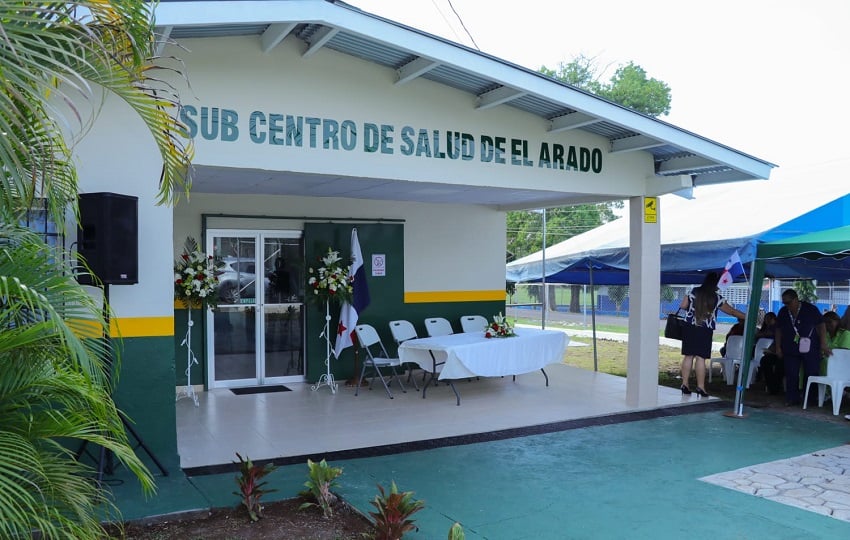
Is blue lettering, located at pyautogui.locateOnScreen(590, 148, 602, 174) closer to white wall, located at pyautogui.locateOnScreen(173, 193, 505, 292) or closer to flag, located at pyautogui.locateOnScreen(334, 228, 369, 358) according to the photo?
flag, located at pyautogui.locateOnScreen(334, 228, 369, 358)

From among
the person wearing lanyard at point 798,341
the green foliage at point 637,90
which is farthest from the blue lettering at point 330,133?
the green foliage at point 637,90

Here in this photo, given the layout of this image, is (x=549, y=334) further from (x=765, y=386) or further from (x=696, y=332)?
(x=765, y=386)

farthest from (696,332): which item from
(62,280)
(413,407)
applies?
(62,280)

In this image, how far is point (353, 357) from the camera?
9445 millimetres

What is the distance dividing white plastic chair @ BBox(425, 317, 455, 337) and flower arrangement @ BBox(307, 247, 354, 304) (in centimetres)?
156

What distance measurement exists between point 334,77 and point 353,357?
15.4ft

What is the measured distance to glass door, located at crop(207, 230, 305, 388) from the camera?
8.75 meters

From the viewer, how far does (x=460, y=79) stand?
19.8ft

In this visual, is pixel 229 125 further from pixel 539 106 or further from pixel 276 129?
pixel 539 106

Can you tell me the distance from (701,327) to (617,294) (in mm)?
16238

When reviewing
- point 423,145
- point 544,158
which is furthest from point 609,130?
point 423,145

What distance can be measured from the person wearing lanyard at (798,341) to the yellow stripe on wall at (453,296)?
13.2ft

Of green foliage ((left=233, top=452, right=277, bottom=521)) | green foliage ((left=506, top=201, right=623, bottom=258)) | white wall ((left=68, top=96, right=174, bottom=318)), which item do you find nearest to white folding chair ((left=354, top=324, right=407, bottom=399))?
white wall ((left=68, top=96, right=174, bottom=318))

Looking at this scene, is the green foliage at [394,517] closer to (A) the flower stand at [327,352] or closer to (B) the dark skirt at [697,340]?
(A) the flower stand at [327,352]
